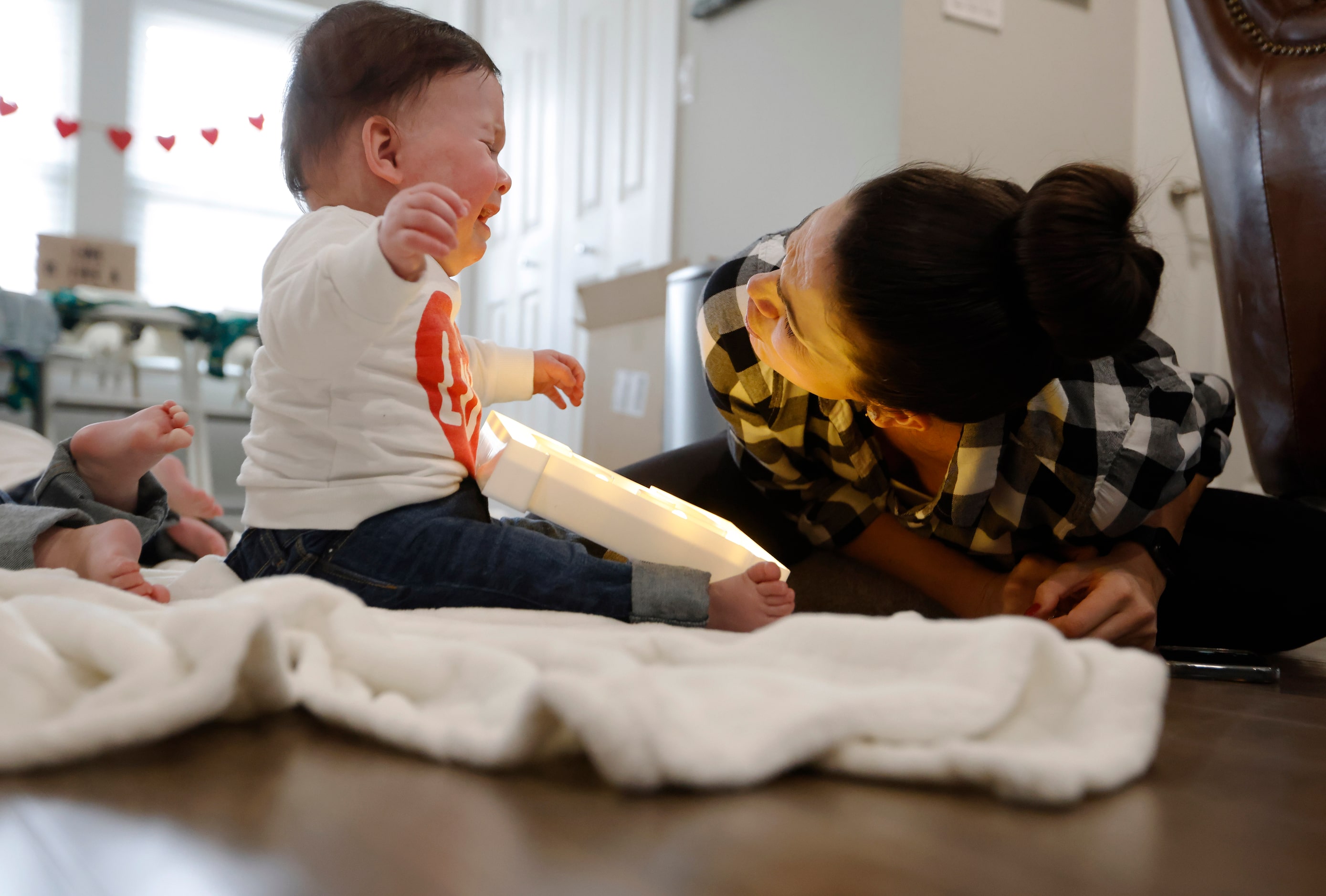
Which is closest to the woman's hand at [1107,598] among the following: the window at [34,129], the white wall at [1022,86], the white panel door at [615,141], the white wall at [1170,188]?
the white wall at [1022,86]

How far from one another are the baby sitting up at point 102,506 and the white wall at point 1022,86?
4.62 feet

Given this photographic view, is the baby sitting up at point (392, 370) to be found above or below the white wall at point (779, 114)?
below

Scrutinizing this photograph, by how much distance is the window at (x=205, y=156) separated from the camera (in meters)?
3.65

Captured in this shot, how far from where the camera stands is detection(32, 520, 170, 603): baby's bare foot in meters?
0.73

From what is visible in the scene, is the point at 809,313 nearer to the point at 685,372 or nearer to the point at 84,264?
the point at 685,372

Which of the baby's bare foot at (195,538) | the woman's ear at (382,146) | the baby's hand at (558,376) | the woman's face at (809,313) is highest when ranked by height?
the woman's ear at (382,146)

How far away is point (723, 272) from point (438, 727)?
70cm

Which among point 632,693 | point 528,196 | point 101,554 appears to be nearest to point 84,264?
point 528,196

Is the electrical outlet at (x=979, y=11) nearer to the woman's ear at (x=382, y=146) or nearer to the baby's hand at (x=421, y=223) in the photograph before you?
the woman's ear at (x=382, y=146)

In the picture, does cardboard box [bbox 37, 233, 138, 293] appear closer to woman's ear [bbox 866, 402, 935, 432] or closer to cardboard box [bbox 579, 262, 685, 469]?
cardboard box [bbox 579, 262, 685, 469]

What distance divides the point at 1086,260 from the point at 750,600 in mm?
334

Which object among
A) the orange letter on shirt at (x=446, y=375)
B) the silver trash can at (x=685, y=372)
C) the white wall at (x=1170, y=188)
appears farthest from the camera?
the white wall at (x=1170, y=188)

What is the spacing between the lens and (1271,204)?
92 cm

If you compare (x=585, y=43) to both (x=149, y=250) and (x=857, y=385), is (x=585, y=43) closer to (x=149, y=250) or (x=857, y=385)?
(x=149, y=250)
